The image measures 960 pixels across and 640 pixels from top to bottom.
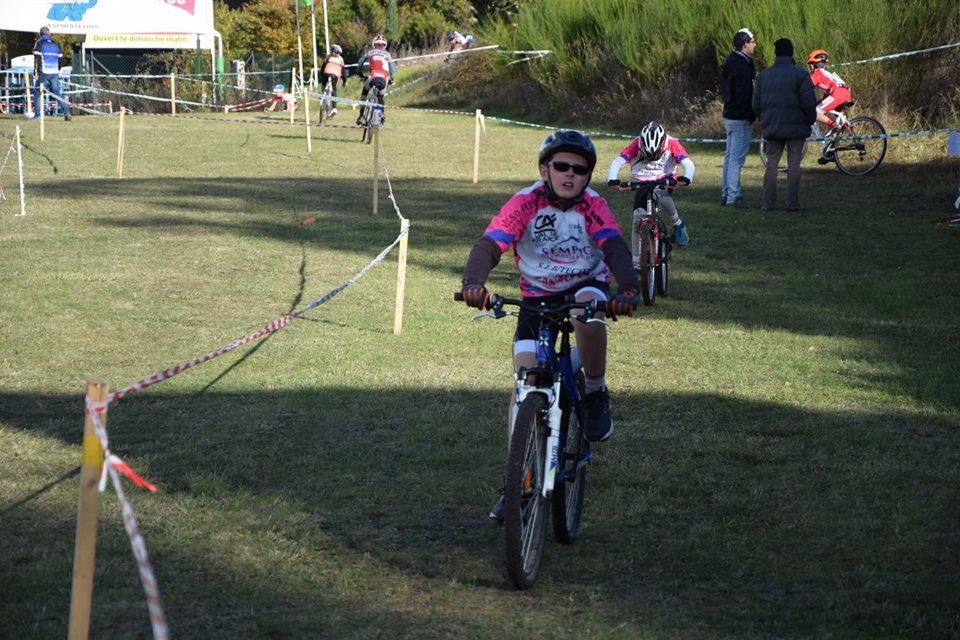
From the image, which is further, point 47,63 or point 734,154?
point 47,63

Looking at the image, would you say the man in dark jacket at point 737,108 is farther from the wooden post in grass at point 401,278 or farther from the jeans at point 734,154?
the wooden post in grass at point 401,278

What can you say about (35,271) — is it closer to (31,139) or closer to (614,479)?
(614,479)

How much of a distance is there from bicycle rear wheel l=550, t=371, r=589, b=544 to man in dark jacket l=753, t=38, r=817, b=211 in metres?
12.3

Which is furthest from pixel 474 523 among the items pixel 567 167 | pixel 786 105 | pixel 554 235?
pixel 786 105

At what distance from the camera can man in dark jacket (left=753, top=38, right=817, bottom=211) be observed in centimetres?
1689

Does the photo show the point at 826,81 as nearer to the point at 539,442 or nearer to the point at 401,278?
the point at 401,278

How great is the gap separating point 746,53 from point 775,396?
36.1 feet

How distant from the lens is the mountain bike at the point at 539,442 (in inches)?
187

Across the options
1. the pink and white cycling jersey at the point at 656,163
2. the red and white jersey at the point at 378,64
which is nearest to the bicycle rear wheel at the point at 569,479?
the pink and white cycling jersey at the point at 656,163

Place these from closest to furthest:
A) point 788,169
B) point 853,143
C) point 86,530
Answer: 1. point 86,530
2. point 788,169
3. point 853,143

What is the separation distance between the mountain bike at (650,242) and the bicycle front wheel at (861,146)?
1003 cm

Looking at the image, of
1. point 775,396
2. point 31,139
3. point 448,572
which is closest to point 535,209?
point 448,572

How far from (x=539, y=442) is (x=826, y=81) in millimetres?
17208

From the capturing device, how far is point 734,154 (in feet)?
60.0
